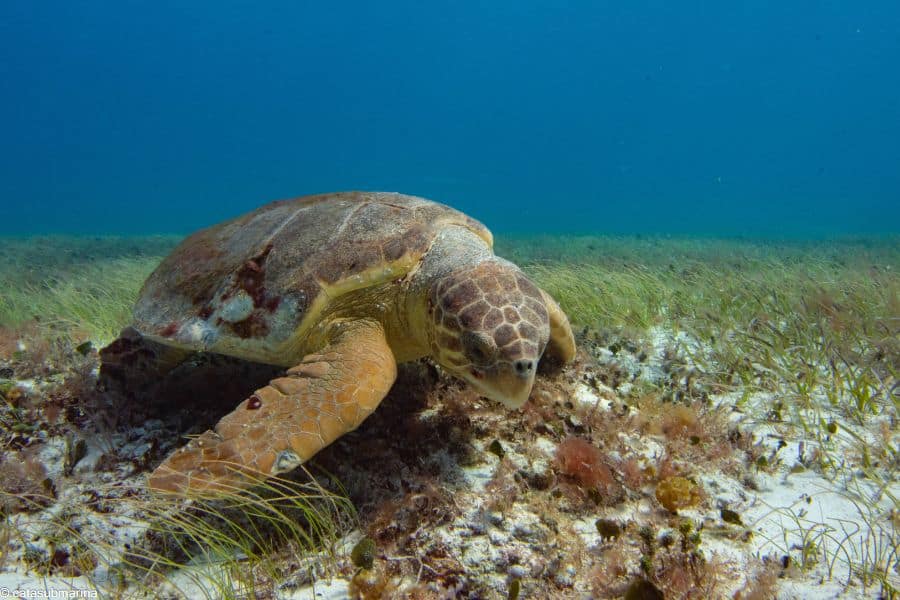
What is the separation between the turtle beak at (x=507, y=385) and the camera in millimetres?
2225

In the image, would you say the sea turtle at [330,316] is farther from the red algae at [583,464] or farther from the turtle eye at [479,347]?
the red algae at [583,464]

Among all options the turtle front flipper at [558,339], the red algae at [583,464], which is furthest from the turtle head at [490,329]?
the turtle front flipper at [558,339]

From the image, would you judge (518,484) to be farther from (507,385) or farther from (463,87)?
(463,87)

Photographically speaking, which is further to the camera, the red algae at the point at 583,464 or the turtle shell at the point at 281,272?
the turtle shell at the point at 281,272

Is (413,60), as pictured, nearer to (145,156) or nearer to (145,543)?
(145,156)

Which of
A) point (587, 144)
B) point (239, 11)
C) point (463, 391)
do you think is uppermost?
point (239, 11)

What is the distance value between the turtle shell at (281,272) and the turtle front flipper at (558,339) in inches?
36.2

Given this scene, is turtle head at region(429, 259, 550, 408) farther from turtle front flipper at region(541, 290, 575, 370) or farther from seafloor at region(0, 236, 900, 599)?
turtle front flipper at region(541, 290, 575, 370)

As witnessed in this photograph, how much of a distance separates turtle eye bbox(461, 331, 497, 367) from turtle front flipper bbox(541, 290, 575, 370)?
39.3 inches

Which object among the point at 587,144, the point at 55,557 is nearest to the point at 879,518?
the point at 55,557

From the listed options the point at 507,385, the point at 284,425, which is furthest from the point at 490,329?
the point at 284,425

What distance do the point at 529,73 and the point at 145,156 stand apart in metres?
135

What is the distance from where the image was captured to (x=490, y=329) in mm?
2320

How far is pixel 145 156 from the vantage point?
470ft
